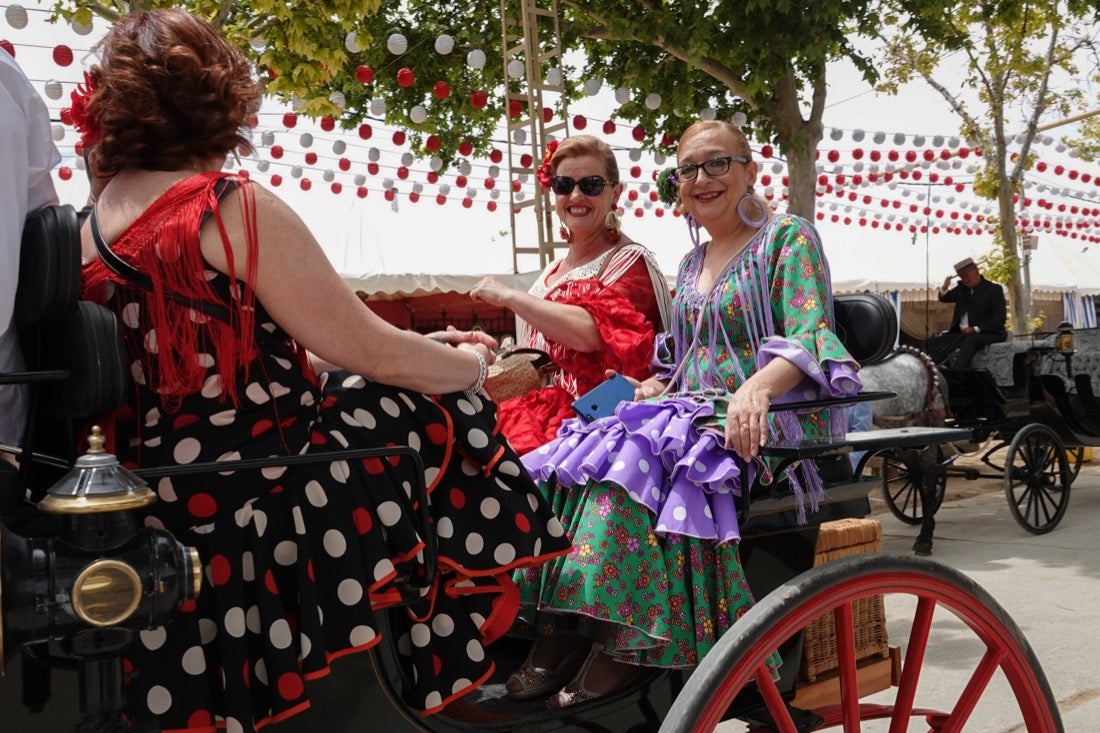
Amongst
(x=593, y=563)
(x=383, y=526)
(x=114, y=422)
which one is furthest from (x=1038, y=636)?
(x=114, y=422)

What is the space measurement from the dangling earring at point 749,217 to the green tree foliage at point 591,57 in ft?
13.1

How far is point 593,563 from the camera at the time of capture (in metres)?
2.19

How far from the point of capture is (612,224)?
3244mm

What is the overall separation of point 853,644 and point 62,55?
25.1ft

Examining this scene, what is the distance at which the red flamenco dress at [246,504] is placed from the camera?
1.58 meters

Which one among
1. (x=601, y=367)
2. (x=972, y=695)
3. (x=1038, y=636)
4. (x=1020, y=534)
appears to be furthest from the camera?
(x=1020, y=534)

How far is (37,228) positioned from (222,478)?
0.45 meters

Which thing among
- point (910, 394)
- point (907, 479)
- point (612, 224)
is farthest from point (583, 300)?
point (907, 479)

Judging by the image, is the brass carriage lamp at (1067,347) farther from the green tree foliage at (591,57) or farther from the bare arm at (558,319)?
the bare arm at (558,319)

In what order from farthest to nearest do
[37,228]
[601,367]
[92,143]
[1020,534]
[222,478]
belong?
[1020,534] → [601,367] → [92,143] → [222,478] → [37,228]

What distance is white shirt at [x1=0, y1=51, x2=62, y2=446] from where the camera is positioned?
1474 millimetres

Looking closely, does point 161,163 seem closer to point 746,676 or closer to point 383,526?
point 383,526

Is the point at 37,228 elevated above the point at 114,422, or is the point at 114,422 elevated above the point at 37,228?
the point at 37,228

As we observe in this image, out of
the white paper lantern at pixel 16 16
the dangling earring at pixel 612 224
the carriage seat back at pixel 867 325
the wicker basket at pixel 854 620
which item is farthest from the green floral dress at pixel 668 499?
the white paper lantern at pixel 16 16
